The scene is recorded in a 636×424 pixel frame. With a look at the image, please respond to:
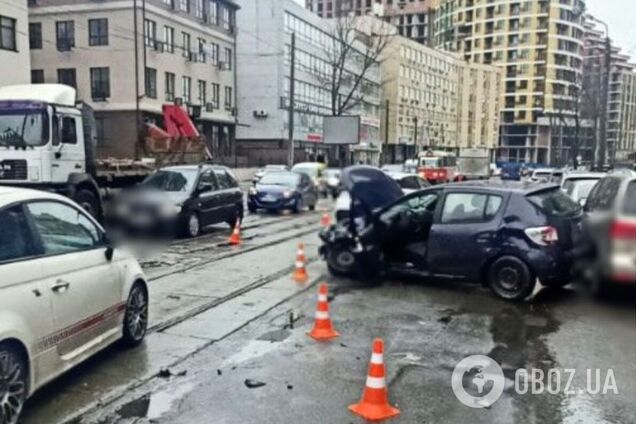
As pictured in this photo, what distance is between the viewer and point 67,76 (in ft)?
138

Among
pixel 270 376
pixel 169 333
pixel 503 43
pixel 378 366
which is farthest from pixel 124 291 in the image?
pixel 503 43

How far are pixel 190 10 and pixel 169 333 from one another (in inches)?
1699

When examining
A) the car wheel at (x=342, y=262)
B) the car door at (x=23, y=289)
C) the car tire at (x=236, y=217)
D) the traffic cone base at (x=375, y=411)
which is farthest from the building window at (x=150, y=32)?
the traffic cone base at (x=375, y=411)

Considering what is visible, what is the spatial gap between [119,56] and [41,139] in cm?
2889

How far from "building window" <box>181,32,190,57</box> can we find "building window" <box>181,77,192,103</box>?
186 centimetres

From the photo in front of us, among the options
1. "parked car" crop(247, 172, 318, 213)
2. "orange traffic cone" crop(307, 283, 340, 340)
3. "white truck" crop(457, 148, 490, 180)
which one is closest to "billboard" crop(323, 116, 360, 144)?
"white truck" crop(457, 148, 490, 180)

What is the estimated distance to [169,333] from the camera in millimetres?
6934

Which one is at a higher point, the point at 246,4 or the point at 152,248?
the point at 246,4

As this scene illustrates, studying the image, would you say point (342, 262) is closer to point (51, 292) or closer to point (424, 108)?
point (51, 292)

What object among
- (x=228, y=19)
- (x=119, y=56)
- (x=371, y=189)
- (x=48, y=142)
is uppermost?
(x=228, y=19)

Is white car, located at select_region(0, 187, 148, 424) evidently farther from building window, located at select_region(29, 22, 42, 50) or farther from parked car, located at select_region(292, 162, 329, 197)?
building window, located at select_region(29, 22, 42, 50)

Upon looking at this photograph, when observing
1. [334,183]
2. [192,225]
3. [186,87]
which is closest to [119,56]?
[186,87]

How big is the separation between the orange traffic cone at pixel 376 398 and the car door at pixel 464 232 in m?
4.11

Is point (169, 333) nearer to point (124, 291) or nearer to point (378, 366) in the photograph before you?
point (124, 291)
